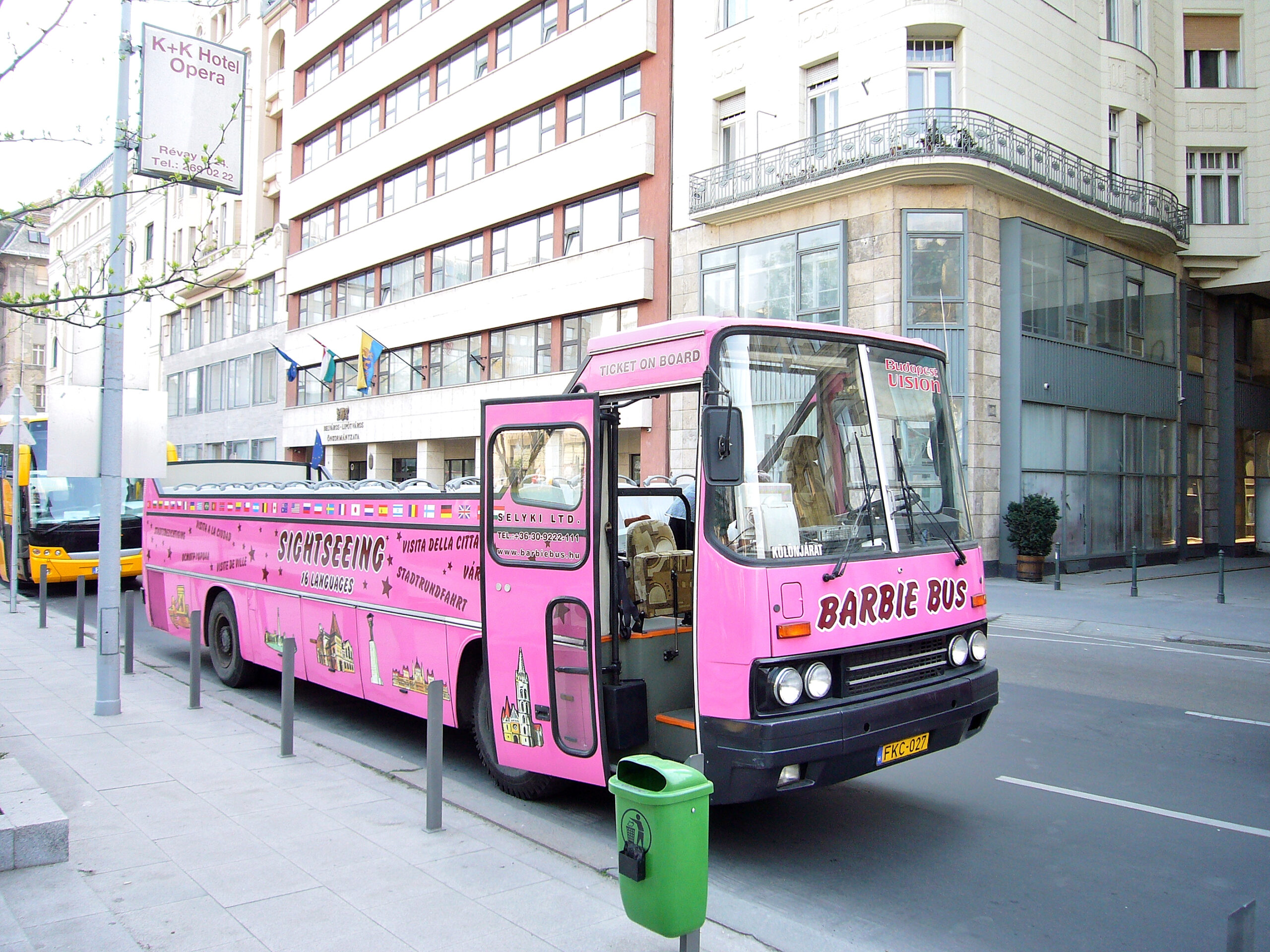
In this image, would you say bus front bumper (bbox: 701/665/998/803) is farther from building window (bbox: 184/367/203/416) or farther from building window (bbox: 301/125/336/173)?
building window (bbox: 184/367/203/416)

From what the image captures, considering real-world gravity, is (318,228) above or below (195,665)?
above

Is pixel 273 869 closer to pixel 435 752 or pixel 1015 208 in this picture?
pixel 435 752

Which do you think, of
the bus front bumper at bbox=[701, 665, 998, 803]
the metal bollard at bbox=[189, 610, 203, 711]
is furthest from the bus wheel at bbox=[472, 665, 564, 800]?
the metal bollard at bbox=[189, 610, 203, 711]

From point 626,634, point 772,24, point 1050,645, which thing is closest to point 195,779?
point 626,634

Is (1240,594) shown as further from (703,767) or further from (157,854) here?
(157,854)

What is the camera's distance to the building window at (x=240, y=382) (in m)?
46.2

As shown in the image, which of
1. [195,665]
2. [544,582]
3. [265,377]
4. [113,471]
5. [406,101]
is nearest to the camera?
[544,582]

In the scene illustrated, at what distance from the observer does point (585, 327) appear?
28.1 metres

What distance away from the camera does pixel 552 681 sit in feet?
18.7

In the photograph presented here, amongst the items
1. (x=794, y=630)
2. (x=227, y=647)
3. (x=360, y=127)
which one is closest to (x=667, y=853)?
(x=794, y=630)

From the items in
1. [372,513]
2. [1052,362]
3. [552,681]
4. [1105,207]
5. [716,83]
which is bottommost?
[552,681]

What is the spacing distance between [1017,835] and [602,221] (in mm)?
24095

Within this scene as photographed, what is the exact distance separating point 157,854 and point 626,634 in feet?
9.12

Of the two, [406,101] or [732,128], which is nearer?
[732,128]
